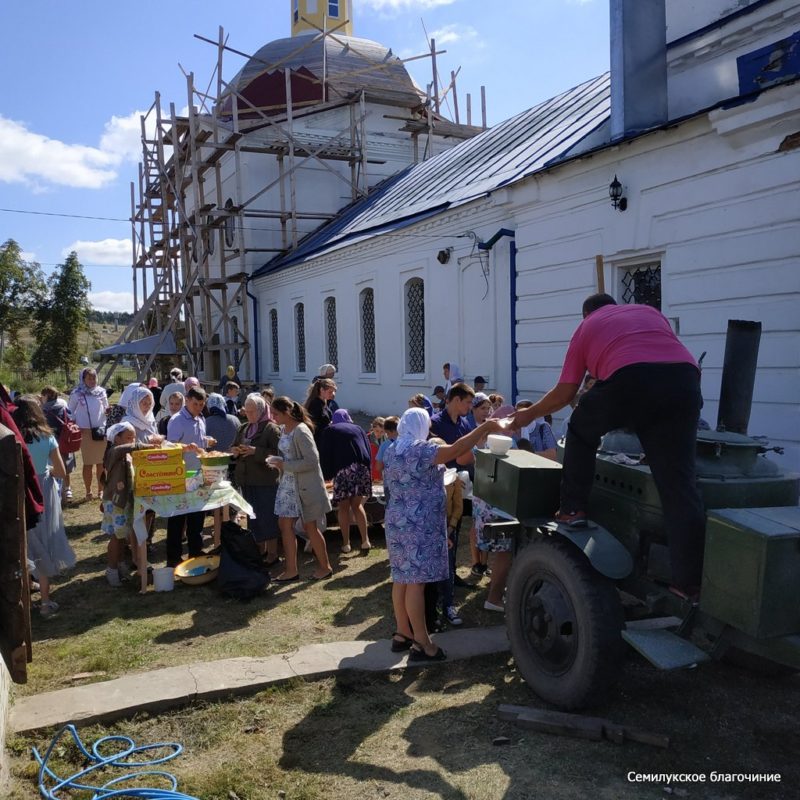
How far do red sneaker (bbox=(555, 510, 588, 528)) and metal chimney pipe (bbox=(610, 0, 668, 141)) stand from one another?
743 centimetres

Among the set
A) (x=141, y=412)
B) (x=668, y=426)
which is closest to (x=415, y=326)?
(x=141, y=412)

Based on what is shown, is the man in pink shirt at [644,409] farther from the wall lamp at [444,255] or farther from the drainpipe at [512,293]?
the wall lamp at [444,255]

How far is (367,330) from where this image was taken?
18.0 m

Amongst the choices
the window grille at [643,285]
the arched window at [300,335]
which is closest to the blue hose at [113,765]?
the window grille at [643,285]

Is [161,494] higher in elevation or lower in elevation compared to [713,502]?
lower

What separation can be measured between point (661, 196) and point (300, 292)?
13.6 metres

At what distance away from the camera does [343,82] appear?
26062mm

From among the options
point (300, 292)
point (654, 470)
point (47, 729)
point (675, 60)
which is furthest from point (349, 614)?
point (300, 292)

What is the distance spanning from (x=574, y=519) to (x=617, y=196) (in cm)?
690

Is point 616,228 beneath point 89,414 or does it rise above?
above

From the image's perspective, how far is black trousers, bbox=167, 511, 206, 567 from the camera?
21.9 feet

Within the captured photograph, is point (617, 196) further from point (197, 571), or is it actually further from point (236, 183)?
point (236, 183)

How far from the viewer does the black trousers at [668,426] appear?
3.39 meters

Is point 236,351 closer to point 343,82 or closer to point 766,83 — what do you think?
point 343,82
